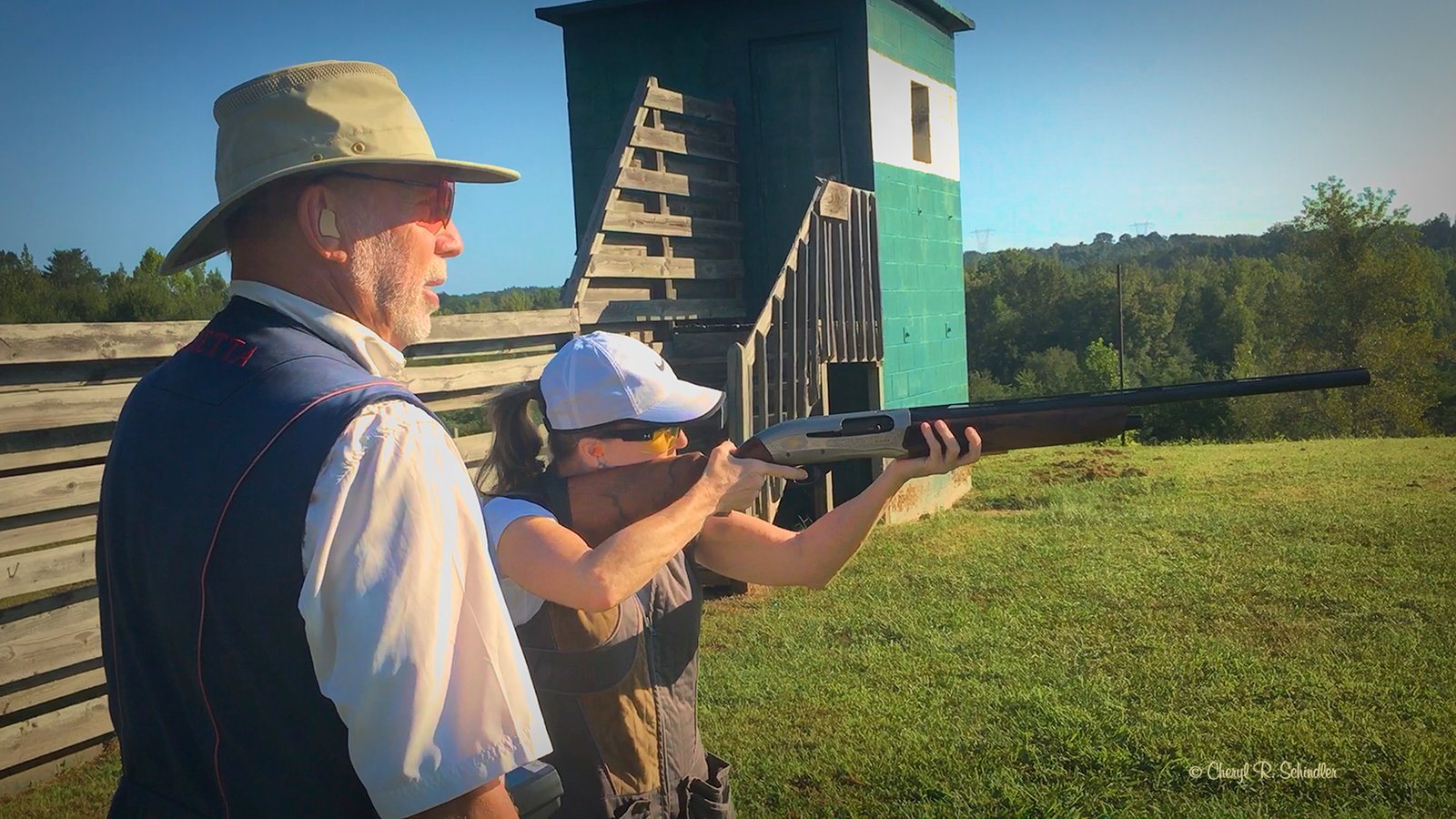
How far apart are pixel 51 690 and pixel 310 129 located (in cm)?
549

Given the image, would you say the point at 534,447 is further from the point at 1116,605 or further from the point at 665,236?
the point at 665,236

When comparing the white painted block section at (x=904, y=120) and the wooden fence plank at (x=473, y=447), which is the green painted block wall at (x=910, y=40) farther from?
the wooden fence plank at (x=473, y=447)

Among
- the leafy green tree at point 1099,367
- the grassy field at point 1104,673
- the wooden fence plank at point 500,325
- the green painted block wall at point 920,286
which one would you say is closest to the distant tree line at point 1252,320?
the leafy green tree at point 1099,367

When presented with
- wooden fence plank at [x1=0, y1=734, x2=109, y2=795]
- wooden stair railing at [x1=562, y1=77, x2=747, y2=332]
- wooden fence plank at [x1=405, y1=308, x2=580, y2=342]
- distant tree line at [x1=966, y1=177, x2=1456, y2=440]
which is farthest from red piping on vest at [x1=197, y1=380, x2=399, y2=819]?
distant tree line at [x1=966, y1=177, x2=1456, y2=440]

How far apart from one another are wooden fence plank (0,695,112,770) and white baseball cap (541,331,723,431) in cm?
410

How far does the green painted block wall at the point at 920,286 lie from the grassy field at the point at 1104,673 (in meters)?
2.28

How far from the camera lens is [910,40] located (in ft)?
44.5

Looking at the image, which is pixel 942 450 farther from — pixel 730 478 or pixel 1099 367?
pixel 1099 367

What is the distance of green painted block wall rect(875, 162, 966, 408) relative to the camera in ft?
42.2

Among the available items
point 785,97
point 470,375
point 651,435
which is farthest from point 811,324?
point 651,435

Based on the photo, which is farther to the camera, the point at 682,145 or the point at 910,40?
the point at 910,40

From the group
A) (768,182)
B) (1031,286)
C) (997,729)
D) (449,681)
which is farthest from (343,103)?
(1031,286)

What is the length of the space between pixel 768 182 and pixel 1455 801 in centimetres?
945

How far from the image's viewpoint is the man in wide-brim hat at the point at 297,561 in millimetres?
1483
